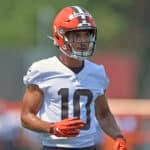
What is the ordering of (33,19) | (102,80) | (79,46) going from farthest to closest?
1. (33,19)
2. (102,80)
3. (79,46)

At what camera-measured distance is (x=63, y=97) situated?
22.4 ft

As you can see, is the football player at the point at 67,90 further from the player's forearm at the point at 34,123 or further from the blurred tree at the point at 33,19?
the blurred tree at the point at 33,19

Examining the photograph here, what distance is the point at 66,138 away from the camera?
6781 millimetres

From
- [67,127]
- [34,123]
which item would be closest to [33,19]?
[34,123]

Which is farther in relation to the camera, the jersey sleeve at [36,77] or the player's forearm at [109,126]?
the player's forearm at [109,126]

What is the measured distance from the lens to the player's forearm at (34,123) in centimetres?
669

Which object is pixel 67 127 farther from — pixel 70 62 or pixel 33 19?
pixel 33 19

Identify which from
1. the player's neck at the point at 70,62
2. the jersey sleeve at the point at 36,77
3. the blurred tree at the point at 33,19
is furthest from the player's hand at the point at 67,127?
the blurred tree at the point at 33,19

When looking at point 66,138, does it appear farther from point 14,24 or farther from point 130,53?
point 14,24

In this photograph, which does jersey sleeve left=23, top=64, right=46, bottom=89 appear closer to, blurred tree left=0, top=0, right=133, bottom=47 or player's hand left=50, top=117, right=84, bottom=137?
player's hand left=50, top=117, right=84, bottom=137

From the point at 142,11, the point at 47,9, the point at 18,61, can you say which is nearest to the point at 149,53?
the point at 142,11

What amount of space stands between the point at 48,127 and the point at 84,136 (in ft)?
0.92

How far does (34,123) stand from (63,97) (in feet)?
0.82

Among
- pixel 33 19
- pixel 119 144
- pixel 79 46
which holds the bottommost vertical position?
pixel 33 19
